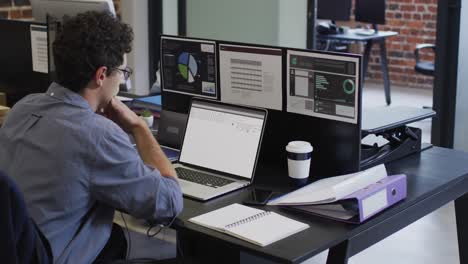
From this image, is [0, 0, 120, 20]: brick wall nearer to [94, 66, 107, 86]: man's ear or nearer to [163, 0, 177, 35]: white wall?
[163, 0, 177, 35]: white wall

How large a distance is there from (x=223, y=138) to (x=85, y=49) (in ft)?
2.14

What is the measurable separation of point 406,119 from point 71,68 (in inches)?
49.6

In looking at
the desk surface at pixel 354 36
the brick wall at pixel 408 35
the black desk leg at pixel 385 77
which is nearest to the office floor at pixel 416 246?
the black desk leg at pixel 385 77

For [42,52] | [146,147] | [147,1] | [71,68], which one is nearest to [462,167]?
[146,147]

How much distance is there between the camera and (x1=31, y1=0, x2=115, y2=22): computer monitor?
329 centimetres

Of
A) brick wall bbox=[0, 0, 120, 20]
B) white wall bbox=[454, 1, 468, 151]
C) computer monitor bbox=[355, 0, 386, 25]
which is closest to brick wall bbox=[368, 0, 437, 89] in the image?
computer monitor bbox=[355, 0, 386, 25]

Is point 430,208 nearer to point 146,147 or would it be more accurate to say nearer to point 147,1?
point 146,147

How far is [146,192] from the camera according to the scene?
6.56ft

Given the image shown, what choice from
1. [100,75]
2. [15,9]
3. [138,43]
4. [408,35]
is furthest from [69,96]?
[408,35]

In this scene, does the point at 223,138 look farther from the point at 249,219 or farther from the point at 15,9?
the point at 15,9

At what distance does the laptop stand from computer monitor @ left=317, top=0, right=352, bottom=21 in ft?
15.6

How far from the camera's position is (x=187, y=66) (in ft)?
9.31

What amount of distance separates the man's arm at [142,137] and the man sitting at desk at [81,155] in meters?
0.07

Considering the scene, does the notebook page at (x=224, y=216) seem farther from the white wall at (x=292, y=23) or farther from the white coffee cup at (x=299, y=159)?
the white wall at (x=292, y=23)
